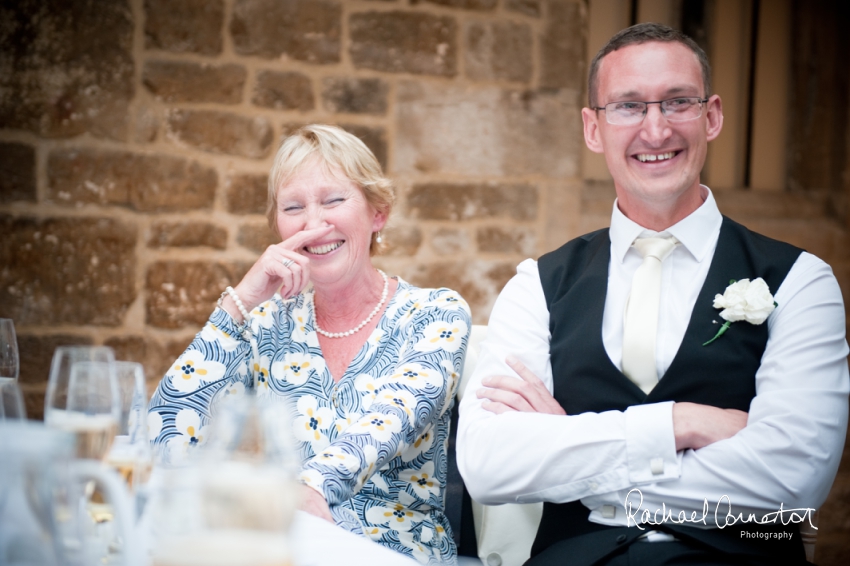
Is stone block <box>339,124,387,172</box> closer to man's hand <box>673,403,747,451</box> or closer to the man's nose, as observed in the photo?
the man's nose

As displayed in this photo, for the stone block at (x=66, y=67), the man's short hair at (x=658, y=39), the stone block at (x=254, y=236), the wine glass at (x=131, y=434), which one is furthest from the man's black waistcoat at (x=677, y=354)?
the stone block at (x=66, y=67)

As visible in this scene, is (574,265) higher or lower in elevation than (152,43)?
lower

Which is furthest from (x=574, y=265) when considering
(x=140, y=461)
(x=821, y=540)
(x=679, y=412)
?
(x=821, y=540)

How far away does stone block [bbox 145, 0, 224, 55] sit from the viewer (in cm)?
334

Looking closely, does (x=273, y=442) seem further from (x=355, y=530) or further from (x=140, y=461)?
(x=355, y=530)

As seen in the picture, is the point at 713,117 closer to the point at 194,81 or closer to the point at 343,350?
the point at 343,350

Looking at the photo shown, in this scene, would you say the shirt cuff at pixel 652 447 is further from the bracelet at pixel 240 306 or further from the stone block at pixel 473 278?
the stone block at pixel 473 278

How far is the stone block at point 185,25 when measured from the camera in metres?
3.34

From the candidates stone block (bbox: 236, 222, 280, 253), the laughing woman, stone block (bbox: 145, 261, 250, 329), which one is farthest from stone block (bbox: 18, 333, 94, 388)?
the laughing woman

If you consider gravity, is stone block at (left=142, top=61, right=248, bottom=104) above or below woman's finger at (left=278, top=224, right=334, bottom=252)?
above

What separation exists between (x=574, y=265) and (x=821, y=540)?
9.64 ft

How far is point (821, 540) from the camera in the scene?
4098mm

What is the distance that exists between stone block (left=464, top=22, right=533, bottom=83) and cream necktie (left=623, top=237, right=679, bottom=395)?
6.46 ft

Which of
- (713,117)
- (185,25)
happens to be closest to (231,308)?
(713,117)
